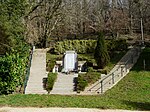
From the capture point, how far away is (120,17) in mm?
52000

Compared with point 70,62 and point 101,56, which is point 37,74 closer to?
point 70,62

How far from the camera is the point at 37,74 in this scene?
82.8 feet

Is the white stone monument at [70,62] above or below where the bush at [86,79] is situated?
above

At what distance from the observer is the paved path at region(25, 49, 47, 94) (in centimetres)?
2172

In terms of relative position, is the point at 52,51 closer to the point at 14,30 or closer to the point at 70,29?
the point at 14,30

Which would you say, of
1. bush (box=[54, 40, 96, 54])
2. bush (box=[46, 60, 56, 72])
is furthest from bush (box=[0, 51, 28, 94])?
bush (box=[54, 40, 96, 54])

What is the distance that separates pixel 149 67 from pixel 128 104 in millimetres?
13055

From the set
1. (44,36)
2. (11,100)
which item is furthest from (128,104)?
(44,36)

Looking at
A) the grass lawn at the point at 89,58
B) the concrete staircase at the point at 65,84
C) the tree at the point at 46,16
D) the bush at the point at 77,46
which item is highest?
the tree at the point at 46,16

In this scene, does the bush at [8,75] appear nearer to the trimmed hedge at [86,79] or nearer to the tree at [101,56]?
the trimmed hedge at [86,79]

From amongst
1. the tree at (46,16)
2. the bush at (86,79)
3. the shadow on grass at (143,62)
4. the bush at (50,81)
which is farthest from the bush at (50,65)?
the tree at (46,16)

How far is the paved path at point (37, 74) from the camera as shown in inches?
855

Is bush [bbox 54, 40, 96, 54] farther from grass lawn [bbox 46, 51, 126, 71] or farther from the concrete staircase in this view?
the concrete staircase

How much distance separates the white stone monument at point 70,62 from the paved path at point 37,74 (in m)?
→ 1.80
